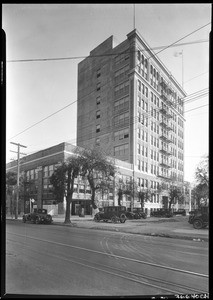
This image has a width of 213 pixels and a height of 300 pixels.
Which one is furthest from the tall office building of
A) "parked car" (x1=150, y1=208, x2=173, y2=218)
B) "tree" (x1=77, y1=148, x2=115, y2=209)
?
"parked car" (x1=150, y1=208, x2=173, y2=218)

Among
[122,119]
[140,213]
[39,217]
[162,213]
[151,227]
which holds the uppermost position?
[122,119]

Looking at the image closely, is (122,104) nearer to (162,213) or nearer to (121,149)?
(121,149)

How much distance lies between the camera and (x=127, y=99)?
6.87 meters

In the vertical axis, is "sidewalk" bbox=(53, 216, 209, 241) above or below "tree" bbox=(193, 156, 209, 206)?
below

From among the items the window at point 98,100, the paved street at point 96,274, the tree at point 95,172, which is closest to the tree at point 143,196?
the tree at point 95,172

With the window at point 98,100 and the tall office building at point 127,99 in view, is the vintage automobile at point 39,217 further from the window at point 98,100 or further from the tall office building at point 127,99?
the window at point 98,100

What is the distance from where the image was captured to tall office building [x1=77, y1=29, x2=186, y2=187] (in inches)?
201

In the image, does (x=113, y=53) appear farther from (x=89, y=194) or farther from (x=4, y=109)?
(x=89, y=194)

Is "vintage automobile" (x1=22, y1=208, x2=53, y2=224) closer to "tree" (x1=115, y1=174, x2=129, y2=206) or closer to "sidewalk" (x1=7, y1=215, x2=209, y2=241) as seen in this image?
"sidewalk" (x1=7, y1=215, x2=209, y2=241)

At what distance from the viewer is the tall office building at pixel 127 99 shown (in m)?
5.12

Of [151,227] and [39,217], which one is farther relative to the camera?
[39,217]

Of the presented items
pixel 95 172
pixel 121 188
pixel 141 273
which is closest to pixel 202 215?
pixel 141 273

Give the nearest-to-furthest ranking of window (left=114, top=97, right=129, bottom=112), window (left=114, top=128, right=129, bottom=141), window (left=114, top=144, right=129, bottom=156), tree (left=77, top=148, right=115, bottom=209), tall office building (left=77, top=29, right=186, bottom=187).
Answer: tall office building (left=77, top=29, right=186, bottom=187) < window (left=114, top=97, right=129, bottom=112) < window (left=114, top=128, right=129, bottom=141) < window (left=114, top=144, right=129, bottom=156) < tree (left=77, top=148, right=115, bottom=209)

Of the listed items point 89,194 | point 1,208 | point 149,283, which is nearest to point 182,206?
point 89,194
